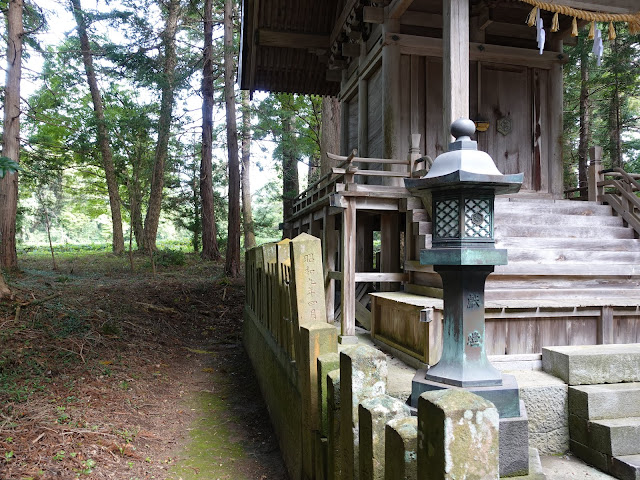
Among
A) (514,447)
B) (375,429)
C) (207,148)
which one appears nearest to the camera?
(375,429)

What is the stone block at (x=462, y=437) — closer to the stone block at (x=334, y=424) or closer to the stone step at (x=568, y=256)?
the stone block at (x=334, y=424)

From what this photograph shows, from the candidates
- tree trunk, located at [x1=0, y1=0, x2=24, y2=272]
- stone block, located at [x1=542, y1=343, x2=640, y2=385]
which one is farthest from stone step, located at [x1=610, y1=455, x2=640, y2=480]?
tree trunk, located at [x1=0, y1=0, x2=24, y2=272]

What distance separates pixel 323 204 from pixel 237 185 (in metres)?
7.40

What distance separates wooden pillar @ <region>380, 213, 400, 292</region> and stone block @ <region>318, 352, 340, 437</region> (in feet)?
15.3

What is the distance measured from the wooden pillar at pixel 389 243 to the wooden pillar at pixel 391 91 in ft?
5.18

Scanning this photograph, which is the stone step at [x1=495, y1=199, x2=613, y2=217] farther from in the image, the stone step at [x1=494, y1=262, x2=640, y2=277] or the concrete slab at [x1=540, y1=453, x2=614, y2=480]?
the concrete slab at [x1=540, y1=453, x2=614, y2=480]

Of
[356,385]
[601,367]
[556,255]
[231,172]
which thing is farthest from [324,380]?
[231,172]

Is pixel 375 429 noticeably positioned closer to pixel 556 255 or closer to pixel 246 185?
pixel 556 255

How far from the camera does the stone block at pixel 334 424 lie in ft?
10.1

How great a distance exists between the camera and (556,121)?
9.76 meters

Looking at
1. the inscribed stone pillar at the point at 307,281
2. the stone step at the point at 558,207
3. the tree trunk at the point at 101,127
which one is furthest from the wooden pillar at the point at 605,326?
the tree trunk at the point at 101,127

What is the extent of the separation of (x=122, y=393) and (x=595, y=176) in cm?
815

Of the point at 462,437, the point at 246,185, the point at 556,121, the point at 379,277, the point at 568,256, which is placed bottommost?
the point at 462,437

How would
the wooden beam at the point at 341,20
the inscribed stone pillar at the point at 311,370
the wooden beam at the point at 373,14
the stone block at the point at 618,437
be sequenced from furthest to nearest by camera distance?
the wooden beam at the point at 341,20 < the wooden beam at the point at 373,14 < the stone block at the point at 618,437 < the inscribed stone pillar at the point at 311,370
